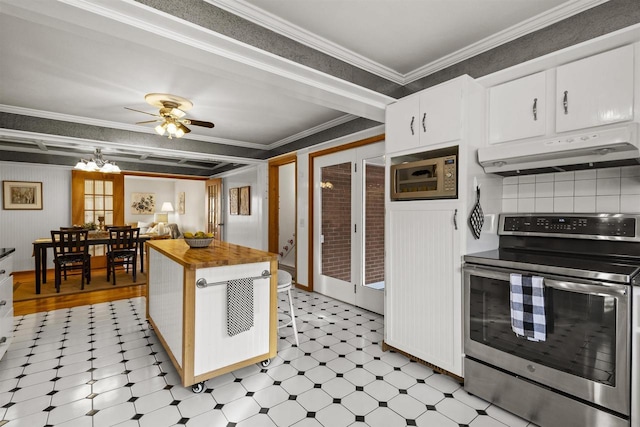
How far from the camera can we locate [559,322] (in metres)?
1.79

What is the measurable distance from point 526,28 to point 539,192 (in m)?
1.15

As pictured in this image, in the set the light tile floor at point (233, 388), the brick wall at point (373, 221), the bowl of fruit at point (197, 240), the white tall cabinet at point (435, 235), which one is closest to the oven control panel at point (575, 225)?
the white tall cabinet at point (435, 235)

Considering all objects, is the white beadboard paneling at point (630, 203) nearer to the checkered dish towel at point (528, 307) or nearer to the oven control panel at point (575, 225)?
the oven control panel at point (575, 225)

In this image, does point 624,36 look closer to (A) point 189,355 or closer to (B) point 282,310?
(A) point 189,355

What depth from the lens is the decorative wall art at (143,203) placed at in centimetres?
995

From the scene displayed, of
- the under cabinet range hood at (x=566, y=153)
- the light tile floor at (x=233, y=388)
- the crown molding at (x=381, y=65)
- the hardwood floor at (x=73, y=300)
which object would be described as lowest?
the light tile floor at (x=233, y=388)

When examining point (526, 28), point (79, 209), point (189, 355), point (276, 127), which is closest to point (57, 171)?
point (79, 209)

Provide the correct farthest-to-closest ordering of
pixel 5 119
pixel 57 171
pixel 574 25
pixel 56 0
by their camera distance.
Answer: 1. pixel 57 171
2. pixel 5 119
3. pixel 574 25
4. pixel 56 0

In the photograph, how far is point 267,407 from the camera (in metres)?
2.06

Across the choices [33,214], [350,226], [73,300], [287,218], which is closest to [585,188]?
[350,226]

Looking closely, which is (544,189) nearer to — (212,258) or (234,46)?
(234,46)

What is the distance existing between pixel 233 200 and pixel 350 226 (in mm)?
4038

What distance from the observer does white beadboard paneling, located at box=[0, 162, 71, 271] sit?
6352mm

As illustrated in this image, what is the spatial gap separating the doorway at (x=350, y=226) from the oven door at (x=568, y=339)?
5.67 ft
